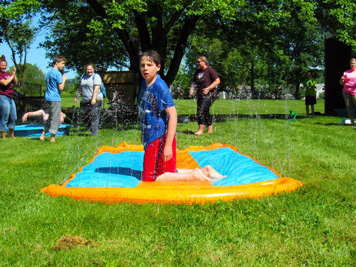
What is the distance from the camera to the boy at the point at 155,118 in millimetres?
4043

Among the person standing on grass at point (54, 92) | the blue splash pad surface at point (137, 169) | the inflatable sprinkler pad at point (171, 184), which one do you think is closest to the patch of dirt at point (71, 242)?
the inflatable sprinkler pad at point (171, 184)

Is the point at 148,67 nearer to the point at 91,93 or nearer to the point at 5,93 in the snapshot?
the point at 91,93

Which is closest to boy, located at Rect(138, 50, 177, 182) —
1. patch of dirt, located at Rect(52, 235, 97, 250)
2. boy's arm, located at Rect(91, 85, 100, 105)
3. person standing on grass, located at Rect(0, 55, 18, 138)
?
patch of dirt, located at Rect(52, 235, 97, 250)

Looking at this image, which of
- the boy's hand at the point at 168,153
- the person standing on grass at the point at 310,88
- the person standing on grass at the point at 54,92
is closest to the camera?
the boy's hand at the point at 168,153

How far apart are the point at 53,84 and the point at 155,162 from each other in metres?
4.71

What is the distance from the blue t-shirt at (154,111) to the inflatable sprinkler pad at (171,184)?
0.54 meters

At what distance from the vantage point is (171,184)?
4078 millimetres

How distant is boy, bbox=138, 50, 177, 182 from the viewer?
13.3 ft

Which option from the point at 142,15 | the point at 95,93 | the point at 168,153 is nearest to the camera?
the point at 168,153

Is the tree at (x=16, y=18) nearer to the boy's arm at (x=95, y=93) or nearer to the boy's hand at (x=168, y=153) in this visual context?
the boy's arm at (x=95, y=93)

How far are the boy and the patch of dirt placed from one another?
140cm

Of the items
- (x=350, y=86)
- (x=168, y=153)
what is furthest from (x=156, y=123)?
(x=350, y=86)

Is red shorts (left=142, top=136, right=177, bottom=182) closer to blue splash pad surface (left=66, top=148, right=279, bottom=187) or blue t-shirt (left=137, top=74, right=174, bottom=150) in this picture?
blue t-shirt (left=137, top=74, right=174, bottom=150)

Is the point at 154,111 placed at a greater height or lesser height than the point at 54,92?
lesser
